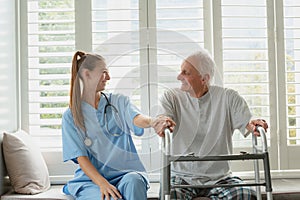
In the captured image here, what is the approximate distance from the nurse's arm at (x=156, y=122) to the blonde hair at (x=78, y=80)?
0.27m

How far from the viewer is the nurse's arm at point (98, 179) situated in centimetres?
250

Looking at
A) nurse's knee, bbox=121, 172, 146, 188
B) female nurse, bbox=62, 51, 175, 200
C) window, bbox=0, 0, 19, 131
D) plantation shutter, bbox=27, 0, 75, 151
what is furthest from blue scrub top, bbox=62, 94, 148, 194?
plantation shutter, bbox=27, 0, 75, 151

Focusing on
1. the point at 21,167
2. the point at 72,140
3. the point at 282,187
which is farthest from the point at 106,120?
the point at 282,187

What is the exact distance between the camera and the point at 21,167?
9.50 ft

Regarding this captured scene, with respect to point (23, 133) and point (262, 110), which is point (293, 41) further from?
point (23, 133)

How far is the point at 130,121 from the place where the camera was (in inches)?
105

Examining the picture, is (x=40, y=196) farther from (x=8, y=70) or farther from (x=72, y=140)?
(x=8, y=70)

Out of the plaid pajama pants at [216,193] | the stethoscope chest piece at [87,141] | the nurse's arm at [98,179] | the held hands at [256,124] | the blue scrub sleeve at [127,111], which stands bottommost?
the plaid pajama pants at [216,193]

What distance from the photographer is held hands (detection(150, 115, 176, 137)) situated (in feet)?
7.98

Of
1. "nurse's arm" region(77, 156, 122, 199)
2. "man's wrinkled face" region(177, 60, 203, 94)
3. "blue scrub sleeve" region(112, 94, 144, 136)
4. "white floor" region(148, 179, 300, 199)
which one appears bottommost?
"white floor" region(148, 179, 300, 199)

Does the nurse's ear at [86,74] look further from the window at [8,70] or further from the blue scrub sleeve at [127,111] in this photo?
the window at [8,70]

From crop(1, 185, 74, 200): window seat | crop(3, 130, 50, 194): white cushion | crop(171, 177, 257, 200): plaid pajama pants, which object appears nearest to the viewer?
crop(171, 177, 257, 200): plaid pajama pants

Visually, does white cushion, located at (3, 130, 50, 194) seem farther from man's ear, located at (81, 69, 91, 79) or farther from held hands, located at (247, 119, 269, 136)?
held hands, located at (247, 119, 269, 136)

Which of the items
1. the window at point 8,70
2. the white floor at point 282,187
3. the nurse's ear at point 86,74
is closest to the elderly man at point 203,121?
the white floor at point 282,187
